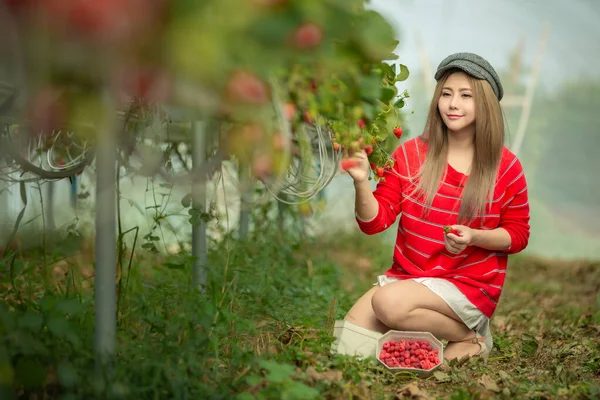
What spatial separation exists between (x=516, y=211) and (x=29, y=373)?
5.04 ft

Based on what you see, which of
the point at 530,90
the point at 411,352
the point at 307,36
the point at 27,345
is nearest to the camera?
the point at 307,36

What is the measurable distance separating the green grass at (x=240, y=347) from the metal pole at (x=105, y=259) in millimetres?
38

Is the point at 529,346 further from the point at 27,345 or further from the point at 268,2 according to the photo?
the point at 268,2

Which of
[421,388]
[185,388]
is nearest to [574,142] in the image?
[421,388]

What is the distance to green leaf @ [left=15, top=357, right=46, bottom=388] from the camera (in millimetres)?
1414

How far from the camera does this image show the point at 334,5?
43.0 inches

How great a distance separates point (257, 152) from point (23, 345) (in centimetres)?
66

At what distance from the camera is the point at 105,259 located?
152cm

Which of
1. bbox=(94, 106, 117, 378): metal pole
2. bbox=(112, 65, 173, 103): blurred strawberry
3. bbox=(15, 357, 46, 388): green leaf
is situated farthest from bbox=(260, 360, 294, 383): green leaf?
bbox=(112, 65, 173, 103): blurred strawberry

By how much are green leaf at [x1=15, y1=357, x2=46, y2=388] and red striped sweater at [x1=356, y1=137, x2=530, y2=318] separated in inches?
42.8

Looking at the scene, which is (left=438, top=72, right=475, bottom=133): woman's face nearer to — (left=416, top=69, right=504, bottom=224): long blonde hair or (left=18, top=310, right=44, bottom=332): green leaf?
(left=416, top=69, right=504, bottom=224): long blonde hair

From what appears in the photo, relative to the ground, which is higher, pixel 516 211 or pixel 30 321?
pixel 516 211

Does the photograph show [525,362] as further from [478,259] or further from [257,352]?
[257,352]

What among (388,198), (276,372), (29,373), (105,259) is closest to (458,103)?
(388,198)
